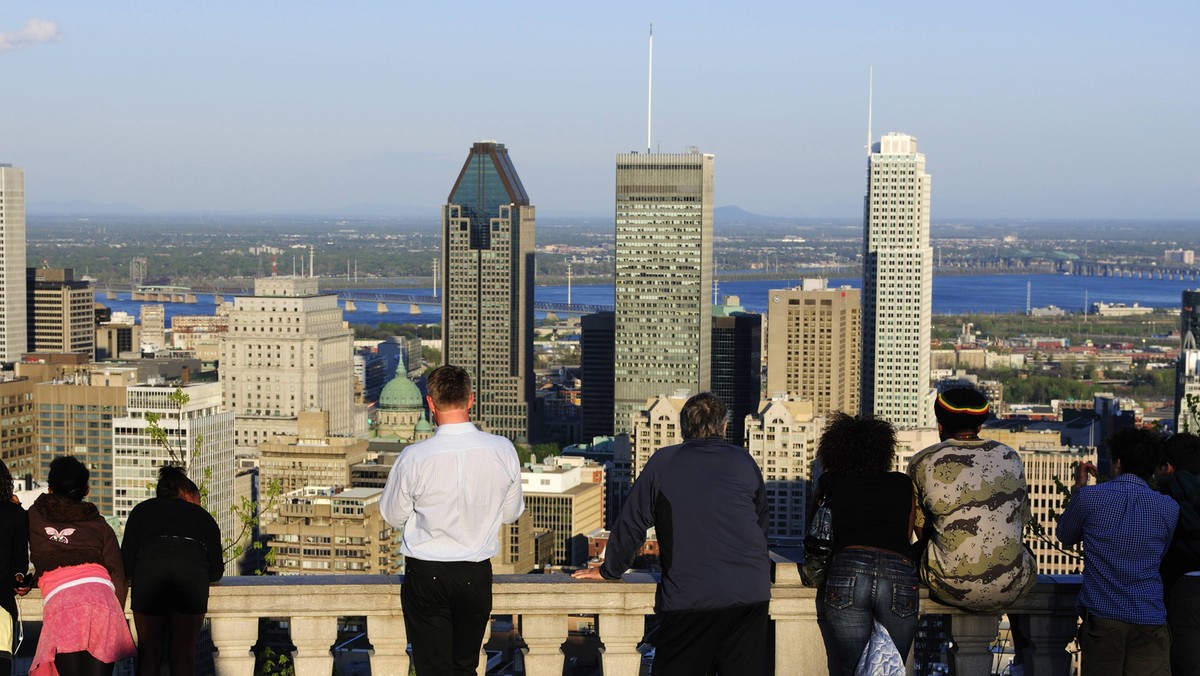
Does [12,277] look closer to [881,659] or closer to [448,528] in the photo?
[448,528]

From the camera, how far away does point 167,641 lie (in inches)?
351

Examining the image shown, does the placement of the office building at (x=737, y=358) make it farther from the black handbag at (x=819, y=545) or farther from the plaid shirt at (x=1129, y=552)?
the black handbag at (x=819, y=545)

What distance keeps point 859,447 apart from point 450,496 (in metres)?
2.01

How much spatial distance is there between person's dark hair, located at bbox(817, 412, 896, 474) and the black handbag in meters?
0.18

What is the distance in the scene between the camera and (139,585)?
8.85 metres

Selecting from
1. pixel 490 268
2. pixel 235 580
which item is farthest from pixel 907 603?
pixel 490 268

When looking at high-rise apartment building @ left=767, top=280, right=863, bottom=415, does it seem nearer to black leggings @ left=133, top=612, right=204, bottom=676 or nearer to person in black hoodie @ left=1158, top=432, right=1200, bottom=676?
person in black hoodie @ left=1158, top=432, right=1200, bottom=676

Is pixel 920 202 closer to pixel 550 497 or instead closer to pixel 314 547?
pixel 550 497

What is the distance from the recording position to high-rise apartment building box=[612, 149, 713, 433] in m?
106

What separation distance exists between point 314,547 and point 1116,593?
151 feet

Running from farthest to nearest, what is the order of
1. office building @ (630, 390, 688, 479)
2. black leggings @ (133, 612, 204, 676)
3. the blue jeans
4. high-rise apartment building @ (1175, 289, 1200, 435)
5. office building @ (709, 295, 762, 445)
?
office building @ (709, 295, 762, 445) < high-rise apartment building @ (1175, 289, 1200, 435) < office building @ (630, 390, 688, 479) < black leggings @ (133, 612, 204, 676) < the blue jeans

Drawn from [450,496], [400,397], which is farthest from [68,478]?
[400,397]

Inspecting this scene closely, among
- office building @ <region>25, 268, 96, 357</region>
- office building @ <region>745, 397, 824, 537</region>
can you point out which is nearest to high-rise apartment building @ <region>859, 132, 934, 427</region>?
office building @ <region>745, 397, 824, 537</region>

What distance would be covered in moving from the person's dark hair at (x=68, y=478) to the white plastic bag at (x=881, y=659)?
153 inches
